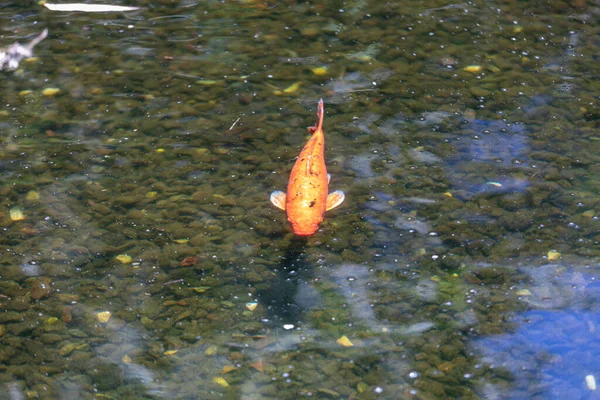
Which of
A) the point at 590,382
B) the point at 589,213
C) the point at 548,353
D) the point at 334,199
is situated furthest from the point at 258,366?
the point at 589,213

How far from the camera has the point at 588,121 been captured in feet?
17.5

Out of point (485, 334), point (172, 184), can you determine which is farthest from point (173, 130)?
point (485, 334)

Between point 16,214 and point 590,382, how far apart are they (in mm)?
3669

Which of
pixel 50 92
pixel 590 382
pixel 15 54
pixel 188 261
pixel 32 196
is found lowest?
pixel 590 382

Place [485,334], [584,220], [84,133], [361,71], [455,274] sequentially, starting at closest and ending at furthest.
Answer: [485,334] < [455,274] < [584,220] < [84,133] < [361,71]

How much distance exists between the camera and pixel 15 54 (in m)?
6.23

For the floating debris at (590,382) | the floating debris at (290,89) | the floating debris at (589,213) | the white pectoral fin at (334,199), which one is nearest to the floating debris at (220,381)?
the white pectoral fin at (334,199)

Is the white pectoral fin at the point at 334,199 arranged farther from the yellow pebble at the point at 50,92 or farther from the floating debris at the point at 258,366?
the yellow pebble at the point at 50,92

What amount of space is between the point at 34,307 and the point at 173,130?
1921 mm

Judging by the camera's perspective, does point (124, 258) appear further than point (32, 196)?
No

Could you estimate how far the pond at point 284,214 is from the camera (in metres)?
3.63

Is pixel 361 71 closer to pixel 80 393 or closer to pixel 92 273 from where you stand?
pixel 92 273

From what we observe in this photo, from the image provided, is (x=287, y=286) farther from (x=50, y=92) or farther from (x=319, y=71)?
(x=50, y=92)

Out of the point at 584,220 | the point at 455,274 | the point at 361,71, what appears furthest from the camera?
the point at 361,71
